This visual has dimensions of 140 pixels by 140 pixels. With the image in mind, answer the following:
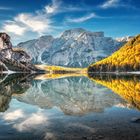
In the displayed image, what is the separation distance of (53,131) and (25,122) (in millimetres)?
6522

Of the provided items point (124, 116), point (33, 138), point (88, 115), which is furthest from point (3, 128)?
point (124, 116)

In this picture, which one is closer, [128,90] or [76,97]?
[76,97]

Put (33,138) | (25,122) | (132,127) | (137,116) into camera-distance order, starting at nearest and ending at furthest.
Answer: (33,138) → (132,127) → (25,122) → (137,116)

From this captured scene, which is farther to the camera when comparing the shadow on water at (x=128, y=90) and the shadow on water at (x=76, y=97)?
the shadow on water at (x=128, y=90)

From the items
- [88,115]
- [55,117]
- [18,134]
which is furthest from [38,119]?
[18,134]

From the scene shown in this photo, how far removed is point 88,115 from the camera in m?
42.3

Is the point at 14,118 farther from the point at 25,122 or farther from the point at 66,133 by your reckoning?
the point at 66,133

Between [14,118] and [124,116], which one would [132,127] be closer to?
[124,116]

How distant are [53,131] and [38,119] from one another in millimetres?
8674

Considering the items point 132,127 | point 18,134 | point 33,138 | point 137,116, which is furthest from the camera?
point 137,116

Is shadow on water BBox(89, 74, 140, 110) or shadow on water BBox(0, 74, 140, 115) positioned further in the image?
shadow on water BBox(89, 74, 140, 110)

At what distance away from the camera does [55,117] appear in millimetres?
41438

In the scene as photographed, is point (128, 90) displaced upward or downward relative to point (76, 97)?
upward

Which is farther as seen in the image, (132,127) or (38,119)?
(38,119)
